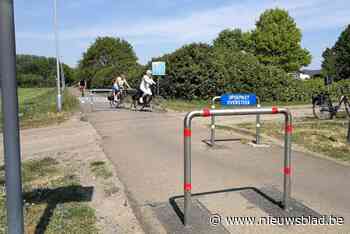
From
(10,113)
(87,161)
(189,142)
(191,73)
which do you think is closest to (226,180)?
(189,142)

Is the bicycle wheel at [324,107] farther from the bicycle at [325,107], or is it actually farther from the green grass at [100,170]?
the green grass at [100,170]

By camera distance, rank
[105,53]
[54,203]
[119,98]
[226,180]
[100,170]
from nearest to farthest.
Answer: [54,203] → [226,180] → [100,170] → [119,98] → [105,53]

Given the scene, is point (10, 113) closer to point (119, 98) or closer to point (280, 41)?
point (119, 98)

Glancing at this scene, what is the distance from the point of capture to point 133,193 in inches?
206

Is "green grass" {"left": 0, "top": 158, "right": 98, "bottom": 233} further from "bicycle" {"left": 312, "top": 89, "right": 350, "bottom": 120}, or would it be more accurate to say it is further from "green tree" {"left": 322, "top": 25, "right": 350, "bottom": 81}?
"green tree" {"left": 322, "top": 25, "right": 350, "bottom": 81}

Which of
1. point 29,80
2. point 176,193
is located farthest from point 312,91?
point 29,80

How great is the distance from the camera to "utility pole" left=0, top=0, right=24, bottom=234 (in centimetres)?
266

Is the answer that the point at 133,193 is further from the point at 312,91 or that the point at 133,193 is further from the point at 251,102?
the point at 312,91

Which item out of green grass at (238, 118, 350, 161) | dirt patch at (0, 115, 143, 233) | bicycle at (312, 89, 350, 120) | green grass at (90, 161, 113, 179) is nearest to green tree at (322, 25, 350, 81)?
bicycle at (312, 89, 350, 120)

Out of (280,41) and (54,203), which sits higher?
(280,41)

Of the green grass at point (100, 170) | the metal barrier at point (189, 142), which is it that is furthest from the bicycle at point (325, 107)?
→ the metal barrier at point (189, 142)

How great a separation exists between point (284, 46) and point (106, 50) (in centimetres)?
4550

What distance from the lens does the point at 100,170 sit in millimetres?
6480

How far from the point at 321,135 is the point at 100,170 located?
5.70 metres
